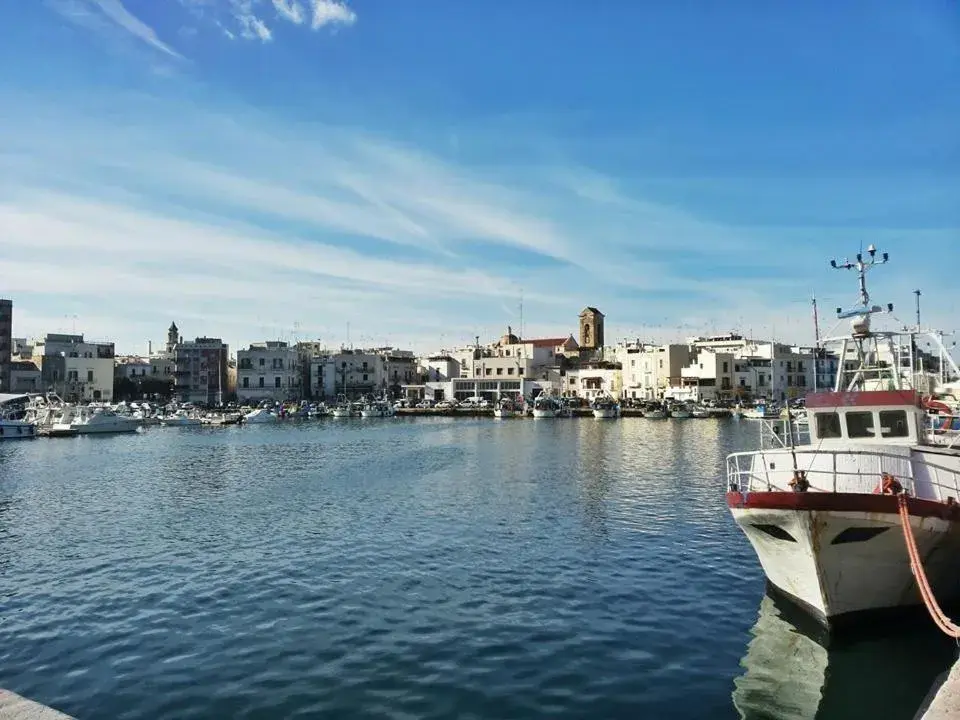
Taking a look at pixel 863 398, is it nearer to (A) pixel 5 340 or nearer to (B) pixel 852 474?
(B) pixel 852 474

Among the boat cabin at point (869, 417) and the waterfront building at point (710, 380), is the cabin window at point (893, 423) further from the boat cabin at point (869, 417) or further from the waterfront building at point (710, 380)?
the waterfront building at point (710, 380)

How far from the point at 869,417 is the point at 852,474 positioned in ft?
12.2

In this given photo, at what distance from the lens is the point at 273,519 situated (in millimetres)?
30281

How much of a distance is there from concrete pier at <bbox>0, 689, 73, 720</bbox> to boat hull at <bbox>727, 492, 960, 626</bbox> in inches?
524

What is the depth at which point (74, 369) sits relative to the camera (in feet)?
429

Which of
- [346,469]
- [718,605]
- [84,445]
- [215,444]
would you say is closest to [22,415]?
[84,445]

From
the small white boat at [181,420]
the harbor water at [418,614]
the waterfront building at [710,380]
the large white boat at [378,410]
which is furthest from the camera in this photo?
the large white boat at [378,410]

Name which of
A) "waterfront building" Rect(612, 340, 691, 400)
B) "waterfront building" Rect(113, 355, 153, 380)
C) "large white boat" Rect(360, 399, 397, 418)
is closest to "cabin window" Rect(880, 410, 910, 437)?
"large white boat" Rect(360, 399, 397, 418)

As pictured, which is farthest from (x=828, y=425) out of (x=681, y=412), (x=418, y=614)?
(x=681, y=412)

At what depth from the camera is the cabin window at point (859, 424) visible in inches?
734

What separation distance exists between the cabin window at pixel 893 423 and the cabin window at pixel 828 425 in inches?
41.4

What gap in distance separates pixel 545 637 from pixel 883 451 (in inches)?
352

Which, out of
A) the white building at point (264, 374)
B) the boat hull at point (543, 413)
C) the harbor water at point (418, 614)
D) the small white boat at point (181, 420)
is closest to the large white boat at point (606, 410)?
the boat hull at point (543, 413)

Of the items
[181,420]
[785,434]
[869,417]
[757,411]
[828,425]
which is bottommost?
[757,411]
